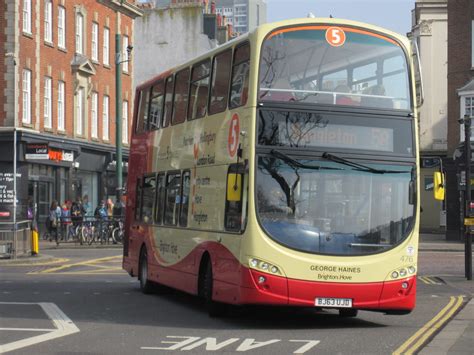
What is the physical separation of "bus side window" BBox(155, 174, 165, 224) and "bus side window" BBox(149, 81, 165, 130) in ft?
3.47

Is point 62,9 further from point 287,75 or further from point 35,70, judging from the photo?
point 287,75

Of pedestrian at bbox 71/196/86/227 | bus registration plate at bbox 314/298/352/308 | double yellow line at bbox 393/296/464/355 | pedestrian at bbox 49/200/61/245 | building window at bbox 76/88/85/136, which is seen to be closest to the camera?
double yellow line at bbox 393/296/464/355

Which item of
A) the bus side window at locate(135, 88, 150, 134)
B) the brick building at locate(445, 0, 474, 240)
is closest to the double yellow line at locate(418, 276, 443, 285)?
the bus side window at locate(135, 88, 150, 134)

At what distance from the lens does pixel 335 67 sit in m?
15.8

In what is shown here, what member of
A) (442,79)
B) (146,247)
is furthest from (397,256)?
(442,79)

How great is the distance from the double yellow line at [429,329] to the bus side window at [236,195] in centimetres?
286

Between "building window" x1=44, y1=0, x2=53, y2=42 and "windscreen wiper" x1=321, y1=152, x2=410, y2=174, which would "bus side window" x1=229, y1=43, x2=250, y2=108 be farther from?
"building window" x1=44, y1=0, x2=53, y2=42

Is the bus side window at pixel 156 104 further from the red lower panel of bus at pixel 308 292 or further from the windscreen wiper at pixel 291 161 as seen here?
the red lower panel of bus at pixel 308 292

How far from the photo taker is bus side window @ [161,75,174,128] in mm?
20062

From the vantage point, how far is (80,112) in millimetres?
52406

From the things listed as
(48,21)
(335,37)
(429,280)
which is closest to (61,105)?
(48,21)

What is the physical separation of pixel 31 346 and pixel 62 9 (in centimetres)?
3904

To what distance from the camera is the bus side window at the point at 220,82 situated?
1672cm

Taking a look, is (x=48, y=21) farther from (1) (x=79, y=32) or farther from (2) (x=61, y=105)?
(1) (x=79, y=32)
